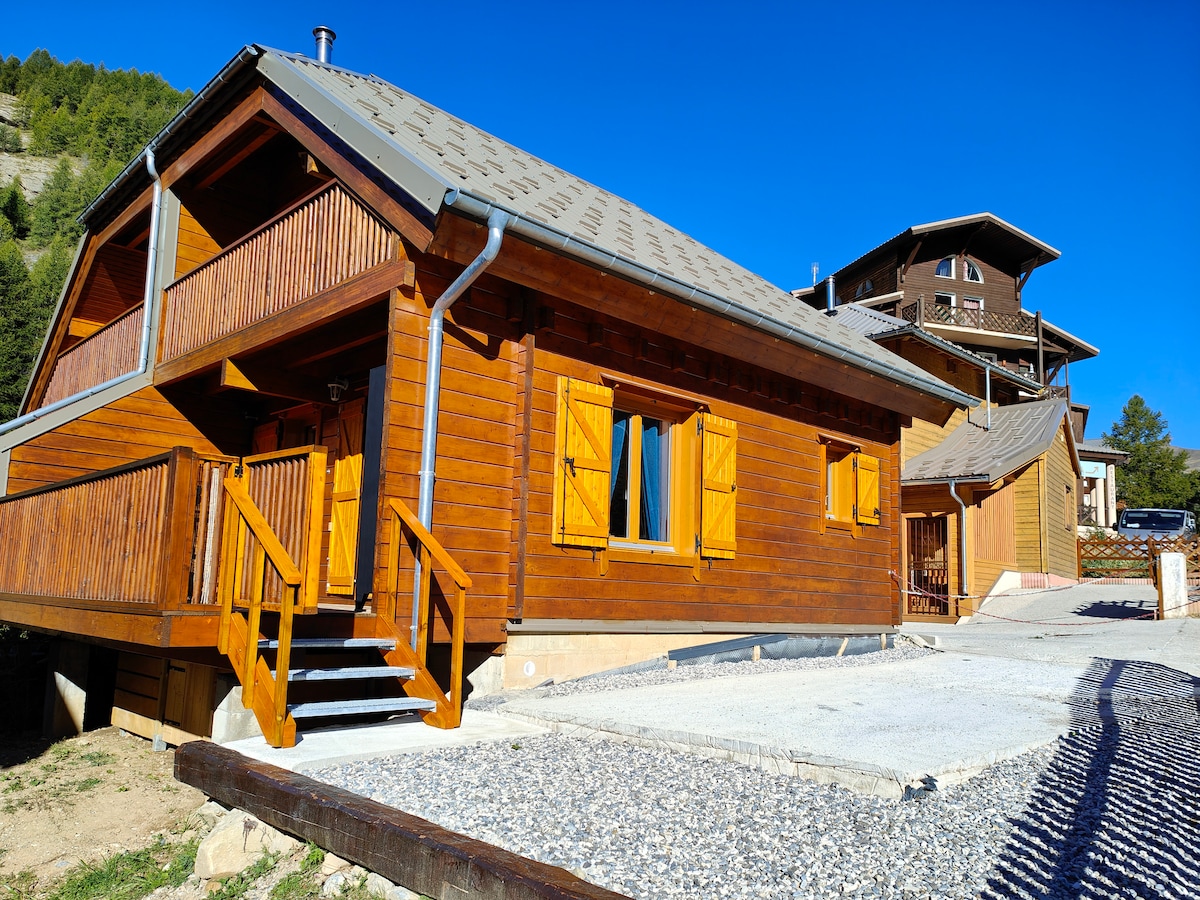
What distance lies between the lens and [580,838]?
3355 mm

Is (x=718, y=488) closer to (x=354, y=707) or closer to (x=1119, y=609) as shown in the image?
(x=354, y=707)

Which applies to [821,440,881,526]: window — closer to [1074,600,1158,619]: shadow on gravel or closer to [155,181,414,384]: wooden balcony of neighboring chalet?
[155,181,414,384]: wooden balcony of neighboring chalet

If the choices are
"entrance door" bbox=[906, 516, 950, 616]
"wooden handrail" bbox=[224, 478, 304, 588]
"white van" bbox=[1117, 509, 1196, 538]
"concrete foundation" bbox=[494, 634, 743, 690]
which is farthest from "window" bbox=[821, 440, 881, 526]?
"white van" bbox=[1117, 509, 1196, 538]

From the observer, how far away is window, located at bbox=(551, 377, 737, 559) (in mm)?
7605

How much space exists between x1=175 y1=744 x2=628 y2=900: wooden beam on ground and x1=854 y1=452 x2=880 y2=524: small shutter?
813 cm

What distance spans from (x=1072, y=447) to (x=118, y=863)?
23952 mm

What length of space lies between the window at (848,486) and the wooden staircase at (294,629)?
19.6 feet

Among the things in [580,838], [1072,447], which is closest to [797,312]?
[580,838]

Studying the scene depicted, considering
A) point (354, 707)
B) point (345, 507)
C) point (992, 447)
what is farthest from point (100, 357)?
point (992, 447)

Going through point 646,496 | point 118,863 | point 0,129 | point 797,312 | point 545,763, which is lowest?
point 118,863

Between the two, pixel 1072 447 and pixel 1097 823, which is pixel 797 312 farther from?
pixel 1072 447

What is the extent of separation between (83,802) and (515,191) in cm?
539

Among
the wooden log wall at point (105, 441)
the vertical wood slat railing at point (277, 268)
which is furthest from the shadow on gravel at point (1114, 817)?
the wooden log wall at point (105, 441)

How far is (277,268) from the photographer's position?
8125mm
